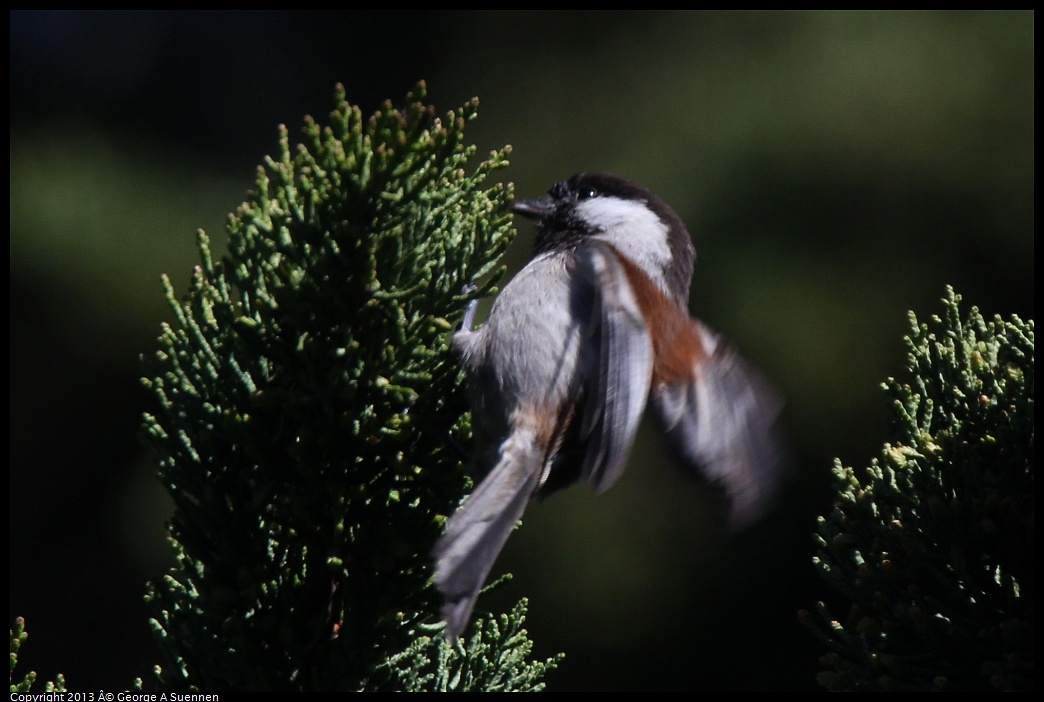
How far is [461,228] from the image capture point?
4.99 feet

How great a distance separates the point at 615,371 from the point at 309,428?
64cm

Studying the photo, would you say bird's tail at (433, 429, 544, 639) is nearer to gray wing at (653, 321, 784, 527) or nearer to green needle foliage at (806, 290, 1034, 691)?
gray wing at (653, 321, 784, 527)

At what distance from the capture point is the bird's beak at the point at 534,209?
7.82ft

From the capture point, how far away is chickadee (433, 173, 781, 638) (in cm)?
168

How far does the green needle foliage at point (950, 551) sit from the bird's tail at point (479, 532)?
1.52 ft

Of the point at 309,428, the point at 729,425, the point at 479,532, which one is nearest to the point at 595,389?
the point at 729,425

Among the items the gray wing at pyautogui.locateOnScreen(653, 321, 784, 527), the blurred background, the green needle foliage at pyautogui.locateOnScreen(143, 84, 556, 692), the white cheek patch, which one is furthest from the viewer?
the blurred background

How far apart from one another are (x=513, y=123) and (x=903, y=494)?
9.02 feet

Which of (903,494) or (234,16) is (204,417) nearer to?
(903,494)

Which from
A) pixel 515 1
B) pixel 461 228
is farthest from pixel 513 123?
pixel 461 228

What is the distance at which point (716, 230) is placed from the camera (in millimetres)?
3406

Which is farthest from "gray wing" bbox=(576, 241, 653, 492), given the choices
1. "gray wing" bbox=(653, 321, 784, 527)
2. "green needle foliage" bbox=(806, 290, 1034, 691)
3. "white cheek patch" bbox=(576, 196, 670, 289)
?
"white cheek patch" bbox=(576, 196, 670, 289)

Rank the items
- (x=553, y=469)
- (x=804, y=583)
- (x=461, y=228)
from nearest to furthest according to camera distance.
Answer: (x=461, y=228), (x=553, y=469), (x=804, y=583)

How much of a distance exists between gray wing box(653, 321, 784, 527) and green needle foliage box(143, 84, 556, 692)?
0.58 meters
